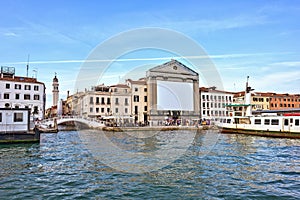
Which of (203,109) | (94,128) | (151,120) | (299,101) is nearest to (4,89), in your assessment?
(94,128)

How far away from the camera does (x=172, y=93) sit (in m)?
52.6

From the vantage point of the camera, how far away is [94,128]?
39.7 meters

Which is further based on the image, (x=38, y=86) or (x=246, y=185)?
(x=38, y=86)

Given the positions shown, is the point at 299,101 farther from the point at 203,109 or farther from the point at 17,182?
the point at 17,182

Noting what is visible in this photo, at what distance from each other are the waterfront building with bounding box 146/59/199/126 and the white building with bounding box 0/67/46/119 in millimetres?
19850

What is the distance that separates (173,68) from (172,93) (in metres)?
5.09

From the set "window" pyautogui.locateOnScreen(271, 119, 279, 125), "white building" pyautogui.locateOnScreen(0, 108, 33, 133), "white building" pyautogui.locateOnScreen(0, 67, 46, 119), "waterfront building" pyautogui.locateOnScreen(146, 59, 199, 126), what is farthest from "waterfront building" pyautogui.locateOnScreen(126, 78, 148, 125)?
"white building" pyautogui.locateOnScreen(0, 108, 33, 133)

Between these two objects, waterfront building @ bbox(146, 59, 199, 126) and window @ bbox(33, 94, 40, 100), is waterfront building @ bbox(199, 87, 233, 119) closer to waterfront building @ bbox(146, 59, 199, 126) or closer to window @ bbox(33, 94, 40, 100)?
waterfront building @ bbox(146, 59, 199, 126)

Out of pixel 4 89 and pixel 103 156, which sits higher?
pixel 4 89

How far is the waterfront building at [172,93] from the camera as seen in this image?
4953 cm

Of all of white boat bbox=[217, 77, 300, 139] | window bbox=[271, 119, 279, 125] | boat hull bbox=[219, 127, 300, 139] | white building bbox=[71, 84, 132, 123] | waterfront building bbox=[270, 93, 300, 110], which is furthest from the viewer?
waterfront building bbox=[270, 93, 300, 110]

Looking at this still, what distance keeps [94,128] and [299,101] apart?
5806 cm

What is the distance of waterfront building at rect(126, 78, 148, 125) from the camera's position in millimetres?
48938

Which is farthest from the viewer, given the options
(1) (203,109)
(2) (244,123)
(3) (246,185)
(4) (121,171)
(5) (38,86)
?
(1) (203,109)
